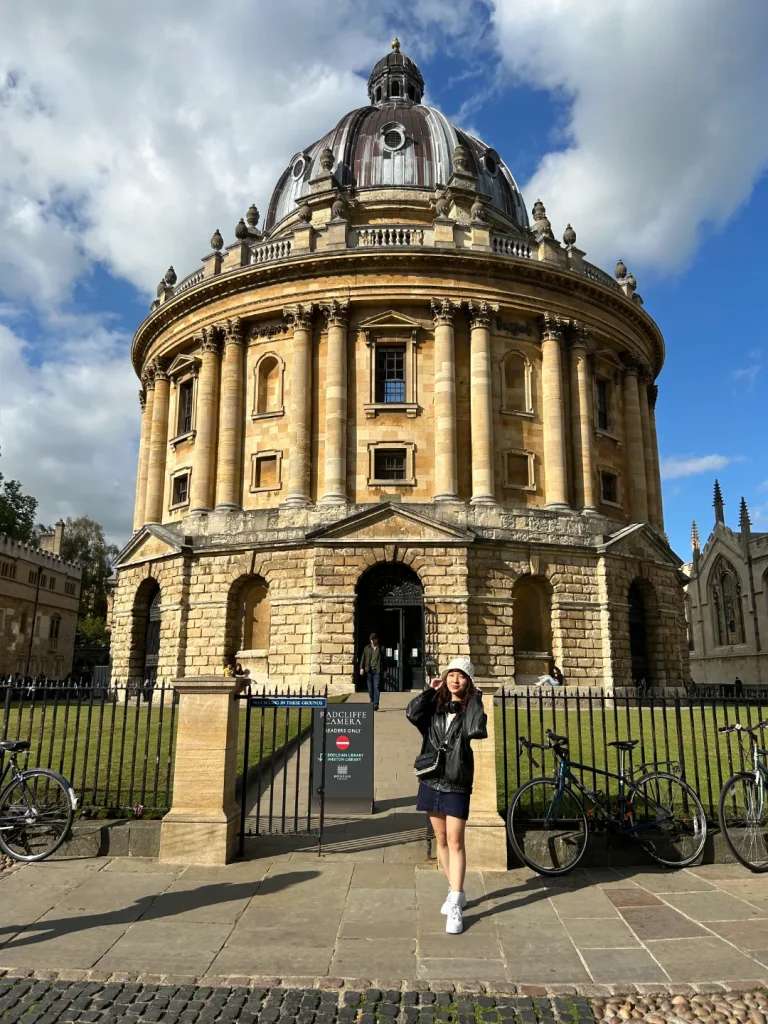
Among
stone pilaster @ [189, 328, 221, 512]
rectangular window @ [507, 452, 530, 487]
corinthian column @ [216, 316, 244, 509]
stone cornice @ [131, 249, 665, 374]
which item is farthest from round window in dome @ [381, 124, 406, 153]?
rectangular window @ [507, 452, 530, 487]

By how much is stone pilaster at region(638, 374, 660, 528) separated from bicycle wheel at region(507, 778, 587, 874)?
26.9 metres

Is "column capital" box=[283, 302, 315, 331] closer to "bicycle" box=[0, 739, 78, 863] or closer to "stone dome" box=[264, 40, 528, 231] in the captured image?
Result: "stone dome" box=[264, 40, 528, 231]

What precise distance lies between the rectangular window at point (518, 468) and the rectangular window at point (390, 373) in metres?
4.76

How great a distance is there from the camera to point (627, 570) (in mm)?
28859

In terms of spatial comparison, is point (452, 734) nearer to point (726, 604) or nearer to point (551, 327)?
point (551, 327)

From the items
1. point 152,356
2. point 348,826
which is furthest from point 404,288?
point 348,826

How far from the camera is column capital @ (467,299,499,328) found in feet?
94.1

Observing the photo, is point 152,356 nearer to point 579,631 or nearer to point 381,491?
point 381,491

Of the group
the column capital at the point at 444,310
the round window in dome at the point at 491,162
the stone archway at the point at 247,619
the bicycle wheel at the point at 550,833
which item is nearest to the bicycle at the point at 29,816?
the bicycle wheel at the point at 550,833

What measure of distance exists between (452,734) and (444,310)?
2385 cm

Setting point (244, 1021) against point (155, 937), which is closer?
point (244, 1021)

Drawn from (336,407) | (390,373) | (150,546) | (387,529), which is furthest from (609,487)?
(150,546)

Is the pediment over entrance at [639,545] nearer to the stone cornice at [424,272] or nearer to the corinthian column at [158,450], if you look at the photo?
the stone cornice at [424,272]

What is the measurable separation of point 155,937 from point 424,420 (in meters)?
23.5
